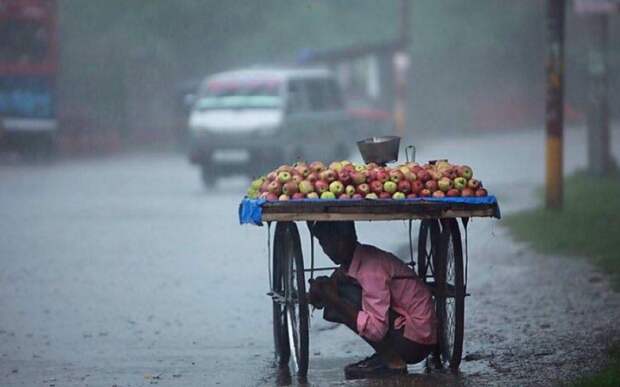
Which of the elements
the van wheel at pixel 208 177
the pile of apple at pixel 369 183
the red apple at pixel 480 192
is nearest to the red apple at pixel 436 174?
the pile of apple at pixel 369 183

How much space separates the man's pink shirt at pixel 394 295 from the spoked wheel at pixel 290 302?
0.29 metres

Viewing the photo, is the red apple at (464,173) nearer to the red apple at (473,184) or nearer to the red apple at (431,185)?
the red apple at (473,184)

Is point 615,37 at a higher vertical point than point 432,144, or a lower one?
higher

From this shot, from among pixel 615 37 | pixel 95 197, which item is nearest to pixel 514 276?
pixel 95 197

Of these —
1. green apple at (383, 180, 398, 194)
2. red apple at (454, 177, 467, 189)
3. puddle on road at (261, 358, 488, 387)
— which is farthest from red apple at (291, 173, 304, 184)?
puddle on road at (261, 358, 488, 387)

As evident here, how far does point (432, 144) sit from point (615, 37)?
12947mm

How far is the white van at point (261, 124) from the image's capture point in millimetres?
22859

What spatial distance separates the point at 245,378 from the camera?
7.93 meters

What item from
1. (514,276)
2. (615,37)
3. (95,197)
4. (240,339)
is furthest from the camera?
(615,37)

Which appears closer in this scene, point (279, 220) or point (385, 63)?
point (279, 220)

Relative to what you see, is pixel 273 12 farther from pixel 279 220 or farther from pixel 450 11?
pixel 279 220

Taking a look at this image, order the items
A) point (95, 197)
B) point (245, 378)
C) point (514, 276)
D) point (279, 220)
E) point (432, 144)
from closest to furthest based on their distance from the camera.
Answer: point (279, 220), point (245, 378), point (514, 276), point (95, 197), point (432, 144)

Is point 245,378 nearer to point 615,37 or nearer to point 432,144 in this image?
point 432,144

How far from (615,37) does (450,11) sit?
5.92 m
